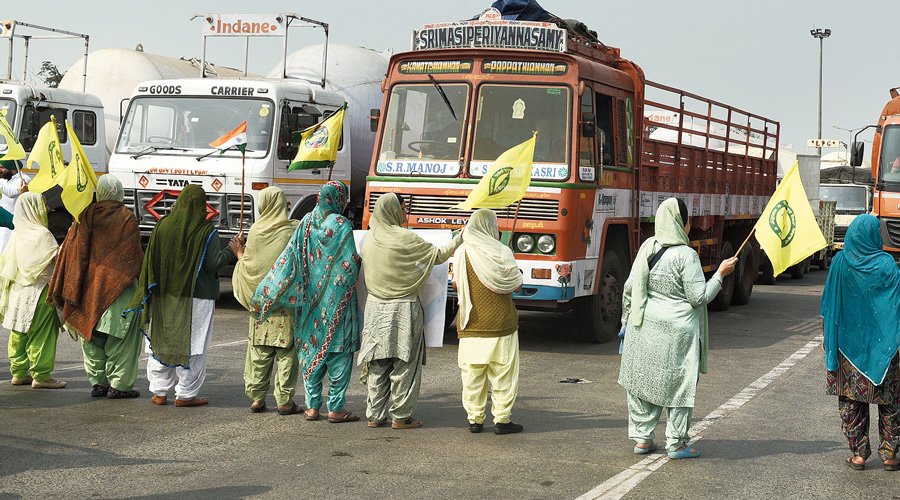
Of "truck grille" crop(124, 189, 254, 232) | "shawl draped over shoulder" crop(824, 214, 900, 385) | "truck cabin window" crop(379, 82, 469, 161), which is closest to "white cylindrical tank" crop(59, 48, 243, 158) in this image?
"truck grille" crop(124, 189, 254, 232)

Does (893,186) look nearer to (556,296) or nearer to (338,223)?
(556,296)

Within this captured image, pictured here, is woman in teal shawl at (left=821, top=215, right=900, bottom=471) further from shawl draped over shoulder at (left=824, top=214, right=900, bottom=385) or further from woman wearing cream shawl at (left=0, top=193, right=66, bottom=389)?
woman wearing cream shawl at (left=0, top=193, right=66, bottom=389)

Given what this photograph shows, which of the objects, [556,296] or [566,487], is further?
[556,296]

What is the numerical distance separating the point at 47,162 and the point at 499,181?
13.2 ft

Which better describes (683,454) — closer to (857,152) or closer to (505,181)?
(505,181)

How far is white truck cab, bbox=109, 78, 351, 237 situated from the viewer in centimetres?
1316

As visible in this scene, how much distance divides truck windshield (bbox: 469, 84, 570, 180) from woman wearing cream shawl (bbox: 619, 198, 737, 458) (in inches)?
161

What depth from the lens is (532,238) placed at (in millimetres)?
10289

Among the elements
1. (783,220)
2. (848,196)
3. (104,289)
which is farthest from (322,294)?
(848,196)

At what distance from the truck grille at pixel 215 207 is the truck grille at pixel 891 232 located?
30.9ft

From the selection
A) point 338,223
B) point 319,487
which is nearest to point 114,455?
point 319,487

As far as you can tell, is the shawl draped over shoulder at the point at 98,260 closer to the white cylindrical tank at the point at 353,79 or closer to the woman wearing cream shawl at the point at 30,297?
the woman wearing cream shawl at the point at 30,297

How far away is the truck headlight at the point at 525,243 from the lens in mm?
10281

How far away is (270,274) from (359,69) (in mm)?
9749
